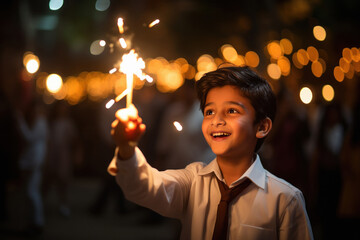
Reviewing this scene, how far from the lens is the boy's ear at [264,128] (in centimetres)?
289

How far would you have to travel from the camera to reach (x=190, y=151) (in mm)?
6453

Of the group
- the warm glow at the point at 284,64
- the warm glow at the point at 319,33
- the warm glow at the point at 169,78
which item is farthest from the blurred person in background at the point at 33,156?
the warm glow at the point at 169,78

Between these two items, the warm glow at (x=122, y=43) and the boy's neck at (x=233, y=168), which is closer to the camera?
the warm glow at (x=122, y=43)

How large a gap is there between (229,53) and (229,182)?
21301 millimetres

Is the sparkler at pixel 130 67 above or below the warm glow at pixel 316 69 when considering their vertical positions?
below

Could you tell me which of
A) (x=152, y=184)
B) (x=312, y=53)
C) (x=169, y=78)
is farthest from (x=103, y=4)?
(x=152, y=184)

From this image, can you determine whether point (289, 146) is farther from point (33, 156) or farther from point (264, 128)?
point (264, 128)

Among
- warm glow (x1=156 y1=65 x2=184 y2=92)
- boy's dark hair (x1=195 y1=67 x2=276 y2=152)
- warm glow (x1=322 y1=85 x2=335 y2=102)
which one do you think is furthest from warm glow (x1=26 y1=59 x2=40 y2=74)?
warm glow (x1=156 y1=65 x2=184 y2=92)

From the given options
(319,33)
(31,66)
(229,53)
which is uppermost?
(229,53)

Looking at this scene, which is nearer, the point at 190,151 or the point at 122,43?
the point at 122,43

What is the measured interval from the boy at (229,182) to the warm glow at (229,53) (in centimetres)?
1915

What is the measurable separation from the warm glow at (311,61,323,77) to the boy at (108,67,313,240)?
1759 centimetres

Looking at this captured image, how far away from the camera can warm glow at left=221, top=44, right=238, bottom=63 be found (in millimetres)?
22406

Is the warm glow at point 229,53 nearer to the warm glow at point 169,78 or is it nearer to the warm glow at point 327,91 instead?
the warm glow at point 327,91
